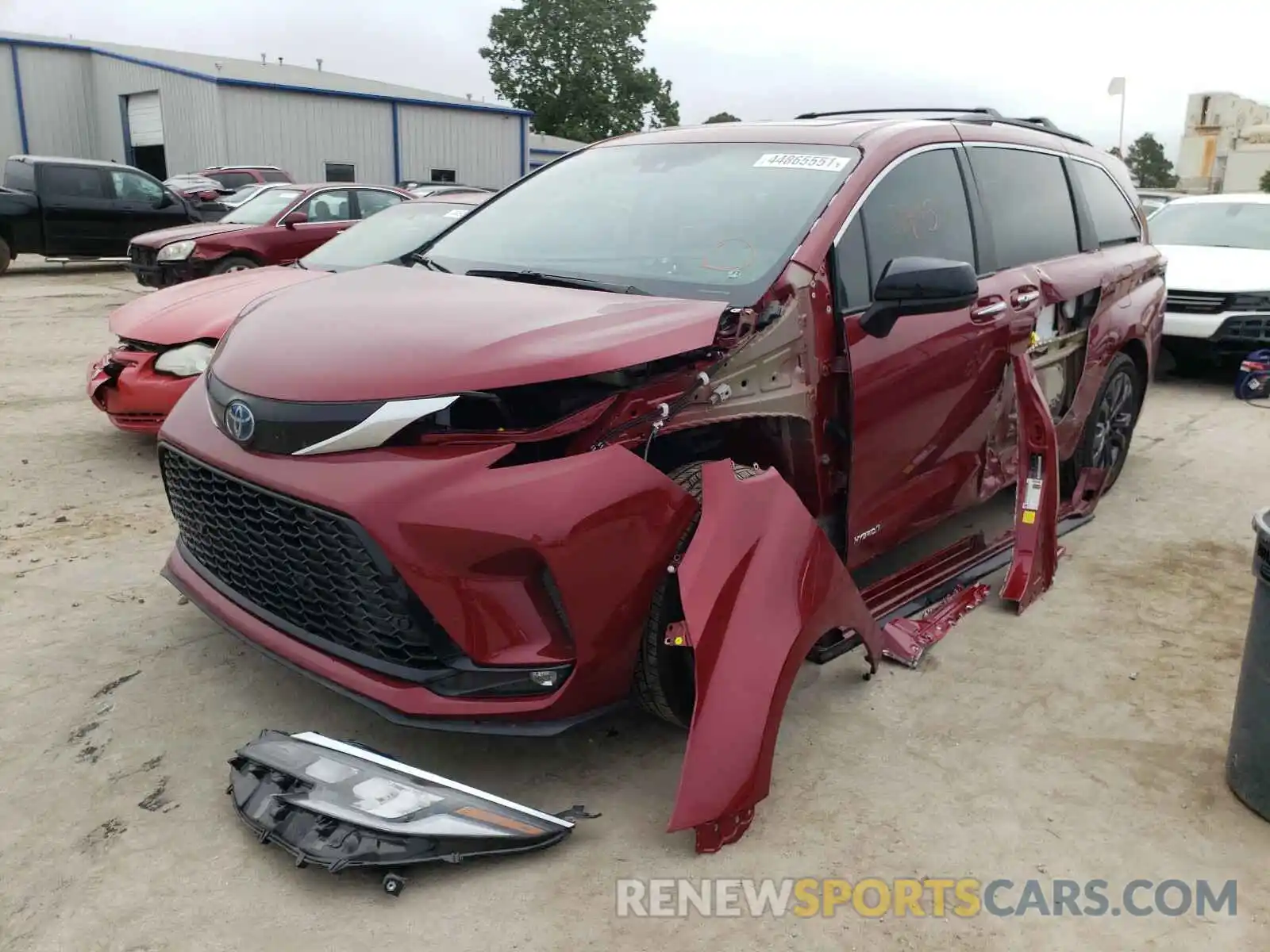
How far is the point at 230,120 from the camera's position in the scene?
2567 cm

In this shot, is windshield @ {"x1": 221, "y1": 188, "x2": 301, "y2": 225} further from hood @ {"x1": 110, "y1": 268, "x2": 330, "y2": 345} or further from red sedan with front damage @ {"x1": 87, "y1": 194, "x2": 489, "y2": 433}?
red sedan with front damage @ {"x1": 87, "y1": 194, "x2": 489, "y2": 433}

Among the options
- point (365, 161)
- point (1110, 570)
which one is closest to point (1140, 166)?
point (365, 161)

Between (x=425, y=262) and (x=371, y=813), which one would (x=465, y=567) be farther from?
(x=425, y=262)

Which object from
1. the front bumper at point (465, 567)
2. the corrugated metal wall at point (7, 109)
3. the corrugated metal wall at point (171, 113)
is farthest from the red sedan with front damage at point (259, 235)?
the corrugated metal wall at point (7, 109)

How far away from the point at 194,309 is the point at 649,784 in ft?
12.5

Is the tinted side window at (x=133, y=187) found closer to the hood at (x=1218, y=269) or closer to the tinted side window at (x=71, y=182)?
the tinted side window at (x=71, y=182)

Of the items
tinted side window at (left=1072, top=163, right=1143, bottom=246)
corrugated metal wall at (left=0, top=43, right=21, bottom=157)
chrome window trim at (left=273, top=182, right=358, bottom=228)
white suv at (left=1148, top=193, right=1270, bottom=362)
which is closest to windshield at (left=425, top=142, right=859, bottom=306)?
tinted side window at (left=1072, top=163, right=1143, bottom=246)

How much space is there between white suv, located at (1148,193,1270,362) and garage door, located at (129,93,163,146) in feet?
90.1

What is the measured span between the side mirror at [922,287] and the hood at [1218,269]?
242 inches

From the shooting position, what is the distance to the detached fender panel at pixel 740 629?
239 cm

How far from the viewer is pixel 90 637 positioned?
11.4 feet

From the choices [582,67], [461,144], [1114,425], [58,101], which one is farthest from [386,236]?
[582,67]

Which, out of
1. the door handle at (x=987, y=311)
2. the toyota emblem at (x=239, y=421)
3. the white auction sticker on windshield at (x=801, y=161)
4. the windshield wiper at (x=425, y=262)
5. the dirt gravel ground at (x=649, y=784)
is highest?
the white auction sticker on windshield at (x=801, y=161)

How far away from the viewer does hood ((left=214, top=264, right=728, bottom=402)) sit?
239 centimetres
